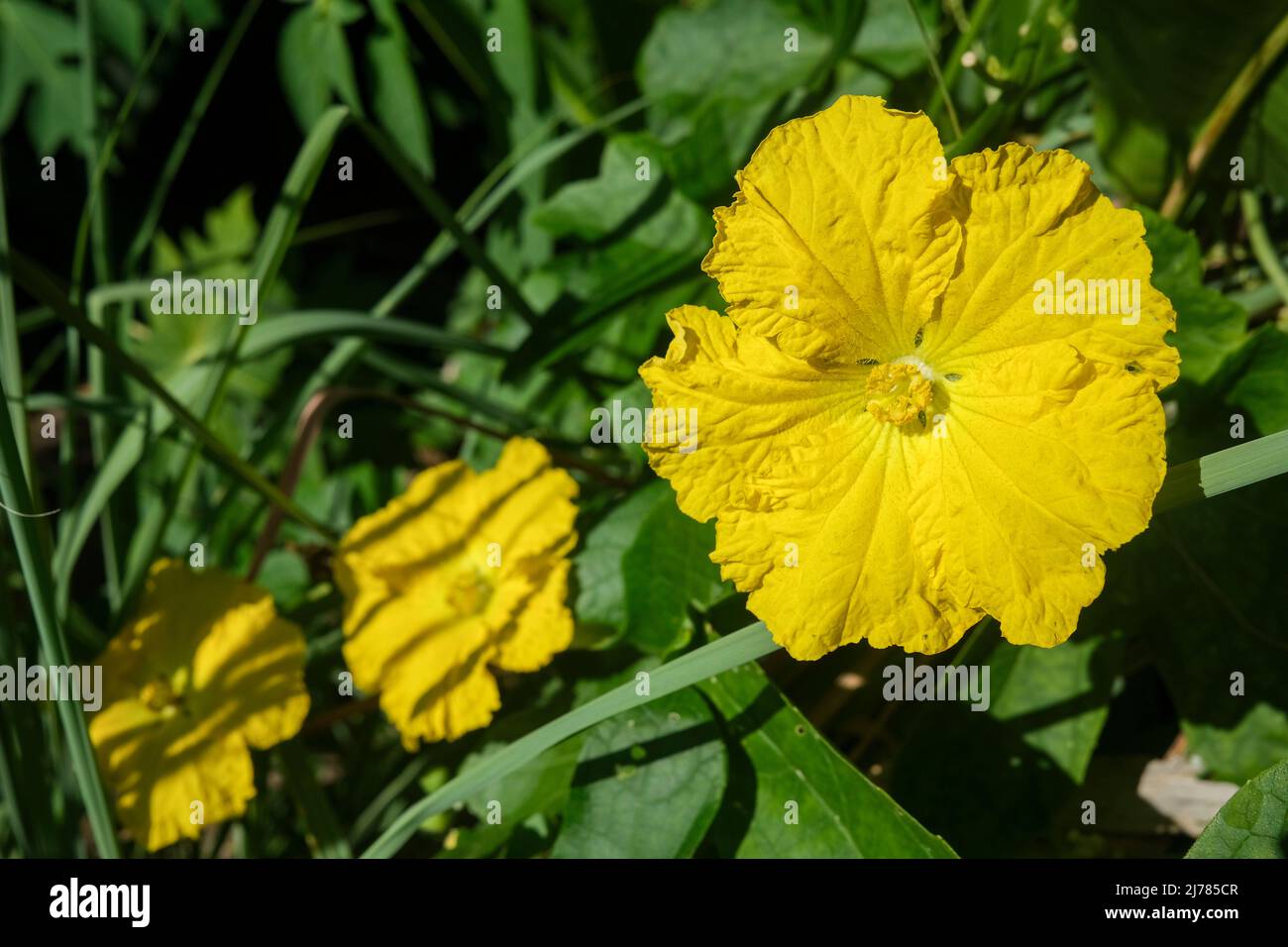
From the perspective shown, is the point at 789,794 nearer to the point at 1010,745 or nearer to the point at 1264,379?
the point at 1010,745

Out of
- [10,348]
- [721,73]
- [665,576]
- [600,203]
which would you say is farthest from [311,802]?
[721,73]

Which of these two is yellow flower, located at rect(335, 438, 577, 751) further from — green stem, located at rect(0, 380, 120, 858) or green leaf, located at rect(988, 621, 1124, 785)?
green leaf, located at rect(988, 621, 1124, 785)

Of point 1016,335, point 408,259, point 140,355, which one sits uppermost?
point 408,259

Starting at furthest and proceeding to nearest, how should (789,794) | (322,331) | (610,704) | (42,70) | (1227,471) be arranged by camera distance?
(42,70)
(322,331)
(789,794)
(610,704)
(1227,471)

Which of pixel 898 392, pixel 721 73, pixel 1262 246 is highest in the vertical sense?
pixel 721 73

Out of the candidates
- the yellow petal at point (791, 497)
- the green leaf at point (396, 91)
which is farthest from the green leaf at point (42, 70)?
the yellow petal at point (791, 497)

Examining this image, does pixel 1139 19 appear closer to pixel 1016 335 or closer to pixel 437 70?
pixel 1016 335
